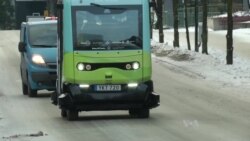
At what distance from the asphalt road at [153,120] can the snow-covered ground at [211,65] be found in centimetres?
121

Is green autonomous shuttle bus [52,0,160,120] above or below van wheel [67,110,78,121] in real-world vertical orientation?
above

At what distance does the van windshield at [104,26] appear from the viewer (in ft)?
47.0

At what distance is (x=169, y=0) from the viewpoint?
8988 centimetres

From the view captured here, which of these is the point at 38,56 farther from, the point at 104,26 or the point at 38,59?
the point at 104,26

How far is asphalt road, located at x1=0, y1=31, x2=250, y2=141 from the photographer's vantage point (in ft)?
40.9

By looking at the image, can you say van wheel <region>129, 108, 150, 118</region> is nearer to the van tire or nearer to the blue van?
the blue van

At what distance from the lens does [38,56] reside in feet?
65.9

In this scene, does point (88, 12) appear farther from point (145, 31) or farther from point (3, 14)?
point (3, 14)


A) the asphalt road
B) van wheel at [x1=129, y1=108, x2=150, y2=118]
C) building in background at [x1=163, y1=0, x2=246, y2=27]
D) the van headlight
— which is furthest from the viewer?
building in background at [x1=163, y1=0, x2=246, y2=27]

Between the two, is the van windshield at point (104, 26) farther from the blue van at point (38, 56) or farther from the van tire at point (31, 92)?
the van tire at point (31, 92)

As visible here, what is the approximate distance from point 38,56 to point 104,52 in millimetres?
6020

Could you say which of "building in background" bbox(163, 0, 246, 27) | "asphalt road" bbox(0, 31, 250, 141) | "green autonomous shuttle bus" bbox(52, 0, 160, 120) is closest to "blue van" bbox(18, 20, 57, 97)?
"asphalt road" bbox(0, 31, 250, 141)

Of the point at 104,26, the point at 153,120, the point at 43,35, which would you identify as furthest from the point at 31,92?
the point at 104,26

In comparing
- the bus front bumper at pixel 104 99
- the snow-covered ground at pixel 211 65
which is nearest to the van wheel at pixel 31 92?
→ the snow-covered ground at pixel 211 65
